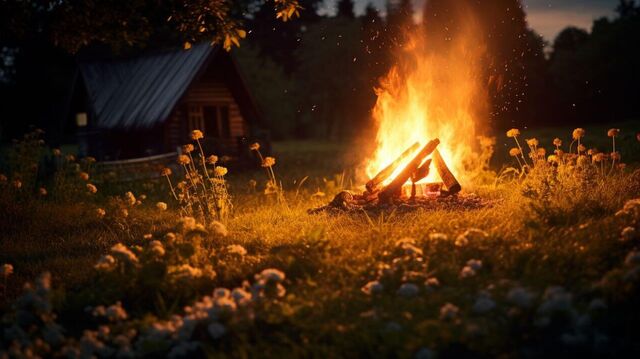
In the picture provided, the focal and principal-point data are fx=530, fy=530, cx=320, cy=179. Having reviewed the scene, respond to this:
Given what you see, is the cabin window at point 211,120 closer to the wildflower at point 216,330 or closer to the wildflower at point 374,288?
the wildflower at point 374,288

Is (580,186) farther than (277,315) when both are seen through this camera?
Yes

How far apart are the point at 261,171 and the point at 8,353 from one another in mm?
15746

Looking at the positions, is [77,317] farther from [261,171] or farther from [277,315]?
[261,171]

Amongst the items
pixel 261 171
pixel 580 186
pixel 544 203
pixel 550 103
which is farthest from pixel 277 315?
pixel 550 103

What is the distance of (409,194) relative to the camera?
9211mm

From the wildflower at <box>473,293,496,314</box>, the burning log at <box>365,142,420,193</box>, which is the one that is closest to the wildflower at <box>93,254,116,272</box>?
the wildflower at <box>473,293,496,314</box>

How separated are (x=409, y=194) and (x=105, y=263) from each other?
561 cm

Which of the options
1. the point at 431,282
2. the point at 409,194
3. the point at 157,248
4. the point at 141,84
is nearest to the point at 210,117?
the point at 141,84

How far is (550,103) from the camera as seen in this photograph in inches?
1508

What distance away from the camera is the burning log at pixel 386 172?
29.5ft

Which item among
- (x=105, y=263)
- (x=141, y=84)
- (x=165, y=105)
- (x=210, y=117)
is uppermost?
(x=141, y=84)

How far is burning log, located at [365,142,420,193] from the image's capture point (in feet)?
29.5

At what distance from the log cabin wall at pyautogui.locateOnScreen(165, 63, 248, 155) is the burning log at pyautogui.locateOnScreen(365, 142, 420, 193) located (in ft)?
39.2

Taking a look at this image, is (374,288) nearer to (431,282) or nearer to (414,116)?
(431,282)
